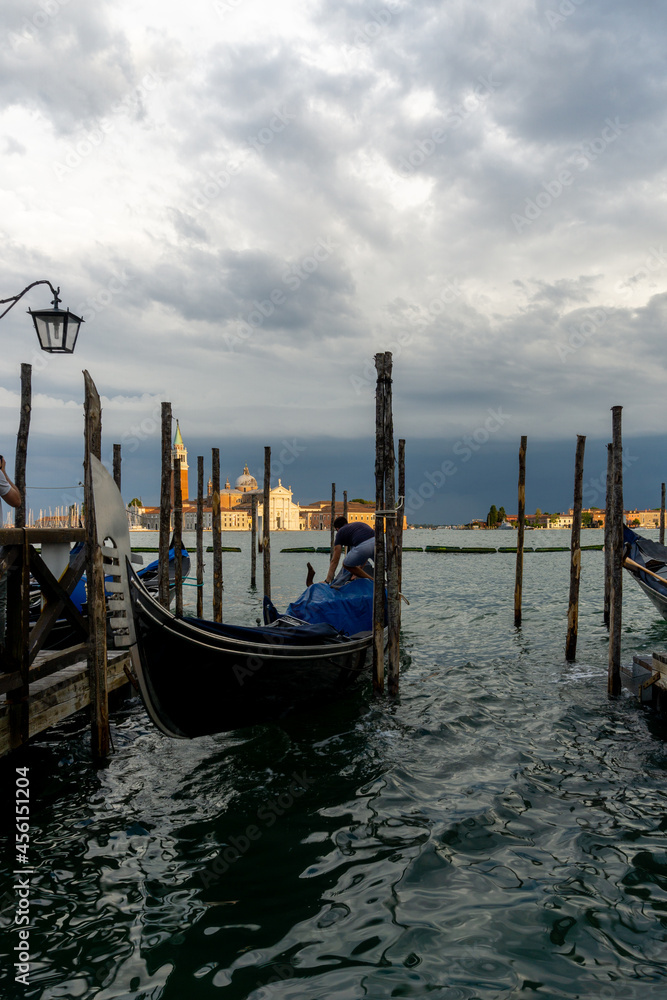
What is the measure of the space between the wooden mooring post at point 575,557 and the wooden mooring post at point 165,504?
5062 millimetres

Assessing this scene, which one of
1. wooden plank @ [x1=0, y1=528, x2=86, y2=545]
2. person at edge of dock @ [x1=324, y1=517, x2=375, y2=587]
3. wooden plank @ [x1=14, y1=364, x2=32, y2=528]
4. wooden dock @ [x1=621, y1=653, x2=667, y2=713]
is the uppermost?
wooden plank @ [x1=14, y1=364, x2=32, y2=528]

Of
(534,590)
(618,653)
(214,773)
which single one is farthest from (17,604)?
(534,590)

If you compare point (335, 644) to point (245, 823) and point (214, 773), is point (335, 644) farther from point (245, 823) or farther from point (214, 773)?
point (245, 823)

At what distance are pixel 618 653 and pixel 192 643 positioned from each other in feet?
13.7

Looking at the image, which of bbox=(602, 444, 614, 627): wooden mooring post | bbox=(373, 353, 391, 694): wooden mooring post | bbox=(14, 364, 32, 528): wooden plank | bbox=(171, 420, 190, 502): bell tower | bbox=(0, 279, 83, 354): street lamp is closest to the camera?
bbox=(0, 279, 83, 354): street lamp

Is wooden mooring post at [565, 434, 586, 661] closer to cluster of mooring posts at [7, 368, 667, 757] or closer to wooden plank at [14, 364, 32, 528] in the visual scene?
cluster of mooring posts at [7, 368, 667, 757]

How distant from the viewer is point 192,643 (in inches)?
164

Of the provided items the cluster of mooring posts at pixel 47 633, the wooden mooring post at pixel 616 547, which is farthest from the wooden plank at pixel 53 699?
the wooden mooring post at pixel 616 547

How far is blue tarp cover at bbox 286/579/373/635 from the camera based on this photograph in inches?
258

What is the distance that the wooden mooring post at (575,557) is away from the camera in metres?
7.94

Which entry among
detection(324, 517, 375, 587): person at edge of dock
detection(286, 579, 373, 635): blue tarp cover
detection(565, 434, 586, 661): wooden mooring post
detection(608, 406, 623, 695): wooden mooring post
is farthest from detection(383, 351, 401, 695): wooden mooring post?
detection(565, 434, 586, 661): wooden mooring post

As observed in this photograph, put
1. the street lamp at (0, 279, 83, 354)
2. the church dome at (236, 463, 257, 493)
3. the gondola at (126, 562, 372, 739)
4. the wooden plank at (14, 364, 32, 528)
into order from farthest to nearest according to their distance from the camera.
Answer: the church dome at (236, 463, 257, 493) < the wooden plank at (14, 364, 32, 528) < the street lamp at (0, 279, 83, 354) < the gondola at (126, 562, 372, 739)

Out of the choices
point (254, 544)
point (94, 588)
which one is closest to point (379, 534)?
point (94, 588)

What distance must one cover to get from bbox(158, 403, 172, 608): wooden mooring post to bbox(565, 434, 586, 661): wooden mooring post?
5.06 metres
